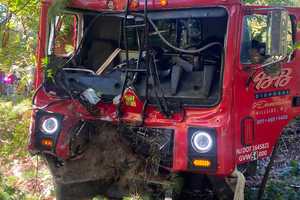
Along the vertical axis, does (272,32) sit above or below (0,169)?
above

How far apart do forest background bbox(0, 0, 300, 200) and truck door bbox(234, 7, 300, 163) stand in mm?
1209

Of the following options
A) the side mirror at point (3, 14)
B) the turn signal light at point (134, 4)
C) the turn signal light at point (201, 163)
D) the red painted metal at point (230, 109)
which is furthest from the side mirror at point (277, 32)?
the side mirror at point (3, 14)

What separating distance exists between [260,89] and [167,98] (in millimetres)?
877

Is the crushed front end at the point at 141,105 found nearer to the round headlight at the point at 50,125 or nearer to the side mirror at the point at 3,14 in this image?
the round headlight at the point at 50,125

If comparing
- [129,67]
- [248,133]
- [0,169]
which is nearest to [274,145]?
[248,133]

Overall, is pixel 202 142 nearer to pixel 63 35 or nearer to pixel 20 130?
pixel 63 35

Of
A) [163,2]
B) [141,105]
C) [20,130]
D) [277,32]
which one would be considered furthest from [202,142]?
[20,130]

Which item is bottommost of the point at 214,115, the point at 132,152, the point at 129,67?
the point at 132,152

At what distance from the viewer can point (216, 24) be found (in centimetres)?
491

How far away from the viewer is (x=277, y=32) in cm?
395

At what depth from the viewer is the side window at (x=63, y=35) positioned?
5.00 meters

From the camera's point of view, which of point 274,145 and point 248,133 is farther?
point 274,145

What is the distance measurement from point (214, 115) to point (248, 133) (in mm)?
436

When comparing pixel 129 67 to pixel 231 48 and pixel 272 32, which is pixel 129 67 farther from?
pixel 272 32
